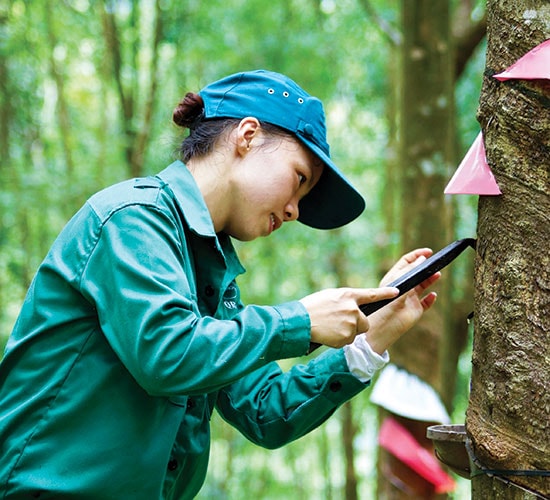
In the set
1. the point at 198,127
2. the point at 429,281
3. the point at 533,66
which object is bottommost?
the point at 429,281

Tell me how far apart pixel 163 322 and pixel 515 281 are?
2.54 ft

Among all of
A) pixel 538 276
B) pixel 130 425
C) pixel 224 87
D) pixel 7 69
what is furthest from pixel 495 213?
pixel 7 69

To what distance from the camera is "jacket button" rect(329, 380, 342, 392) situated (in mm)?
2107

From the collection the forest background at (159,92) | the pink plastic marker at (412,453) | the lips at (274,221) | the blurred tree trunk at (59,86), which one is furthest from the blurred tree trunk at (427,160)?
the blurred tree trunk at (59,86)

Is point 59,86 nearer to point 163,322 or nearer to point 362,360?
point 362,360

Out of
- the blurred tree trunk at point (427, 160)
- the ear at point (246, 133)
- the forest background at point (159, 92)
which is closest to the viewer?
the ear at point (246, 133)

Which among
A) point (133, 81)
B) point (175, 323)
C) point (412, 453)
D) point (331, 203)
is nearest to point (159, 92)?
point (133, 81)

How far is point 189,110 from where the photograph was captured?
214 cm

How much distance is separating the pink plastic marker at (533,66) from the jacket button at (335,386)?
89cm

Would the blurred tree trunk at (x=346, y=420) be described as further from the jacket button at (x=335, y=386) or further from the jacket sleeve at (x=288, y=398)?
the jacket button at (x=335, y=386)

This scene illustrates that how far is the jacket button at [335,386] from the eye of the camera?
2.11m

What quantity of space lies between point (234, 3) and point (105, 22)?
152cm

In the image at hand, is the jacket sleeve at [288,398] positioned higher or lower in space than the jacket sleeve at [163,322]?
lower

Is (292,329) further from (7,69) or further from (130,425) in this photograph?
(7,69)
